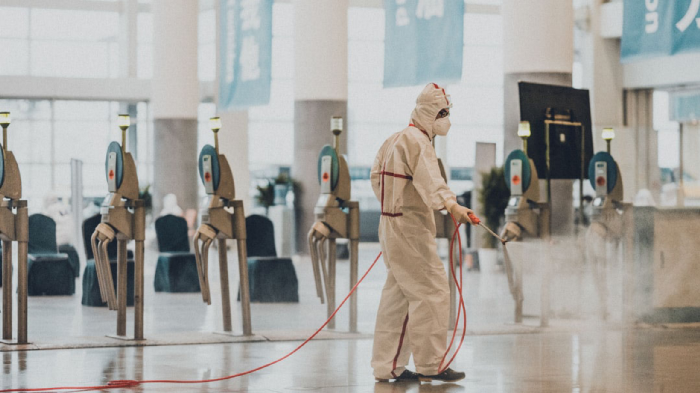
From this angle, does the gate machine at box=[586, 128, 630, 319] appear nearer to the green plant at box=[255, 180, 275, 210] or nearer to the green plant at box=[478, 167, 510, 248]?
the green plant at box=[478, 167, 510, 248]

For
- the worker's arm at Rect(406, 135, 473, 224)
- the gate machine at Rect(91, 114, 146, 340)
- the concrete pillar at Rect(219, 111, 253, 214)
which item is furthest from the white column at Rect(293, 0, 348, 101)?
the worker's arm at Rect(406, 135, 473, 224)

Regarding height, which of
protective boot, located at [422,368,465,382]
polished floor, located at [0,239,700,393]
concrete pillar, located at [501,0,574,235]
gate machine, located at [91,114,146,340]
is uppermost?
concrete pillar, located at [501,0,574,235]

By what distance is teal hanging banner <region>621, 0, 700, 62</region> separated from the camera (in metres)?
10.7

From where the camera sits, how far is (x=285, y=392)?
5738 mm

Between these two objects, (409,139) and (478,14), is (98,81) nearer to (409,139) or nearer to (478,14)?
(478,14)

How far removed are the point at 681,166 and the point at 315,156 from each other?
9179 mm

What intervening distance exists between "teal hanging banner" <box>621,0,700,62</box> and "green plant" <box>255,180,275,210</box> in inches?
422

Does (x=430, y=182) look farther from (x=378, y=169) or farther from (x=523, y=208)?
(x=523, y=208)

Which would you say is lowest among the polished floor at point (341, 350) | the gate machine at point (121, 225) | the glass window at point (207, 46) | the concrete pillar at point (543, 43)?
the polished floor at point (341, 350)

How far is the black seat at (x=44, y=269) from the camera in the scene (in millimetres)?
12188

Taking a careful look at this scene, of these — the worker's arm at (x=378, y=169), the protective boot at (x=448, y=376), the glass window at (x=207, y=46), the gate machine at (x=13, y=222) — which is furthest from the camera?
the glass window at (x=207, y=46)

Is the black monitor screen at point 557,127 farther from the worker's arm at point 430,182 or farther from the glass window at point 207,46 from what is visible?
the glass window at point 207,46

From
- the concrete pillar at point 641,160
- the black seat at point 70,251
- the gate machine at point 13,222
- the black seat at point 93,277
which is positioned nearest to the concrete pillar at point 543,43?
the concrete pillar at point 641,160

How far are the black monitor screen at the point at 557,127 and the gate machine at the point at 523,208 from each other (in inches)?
24.9
